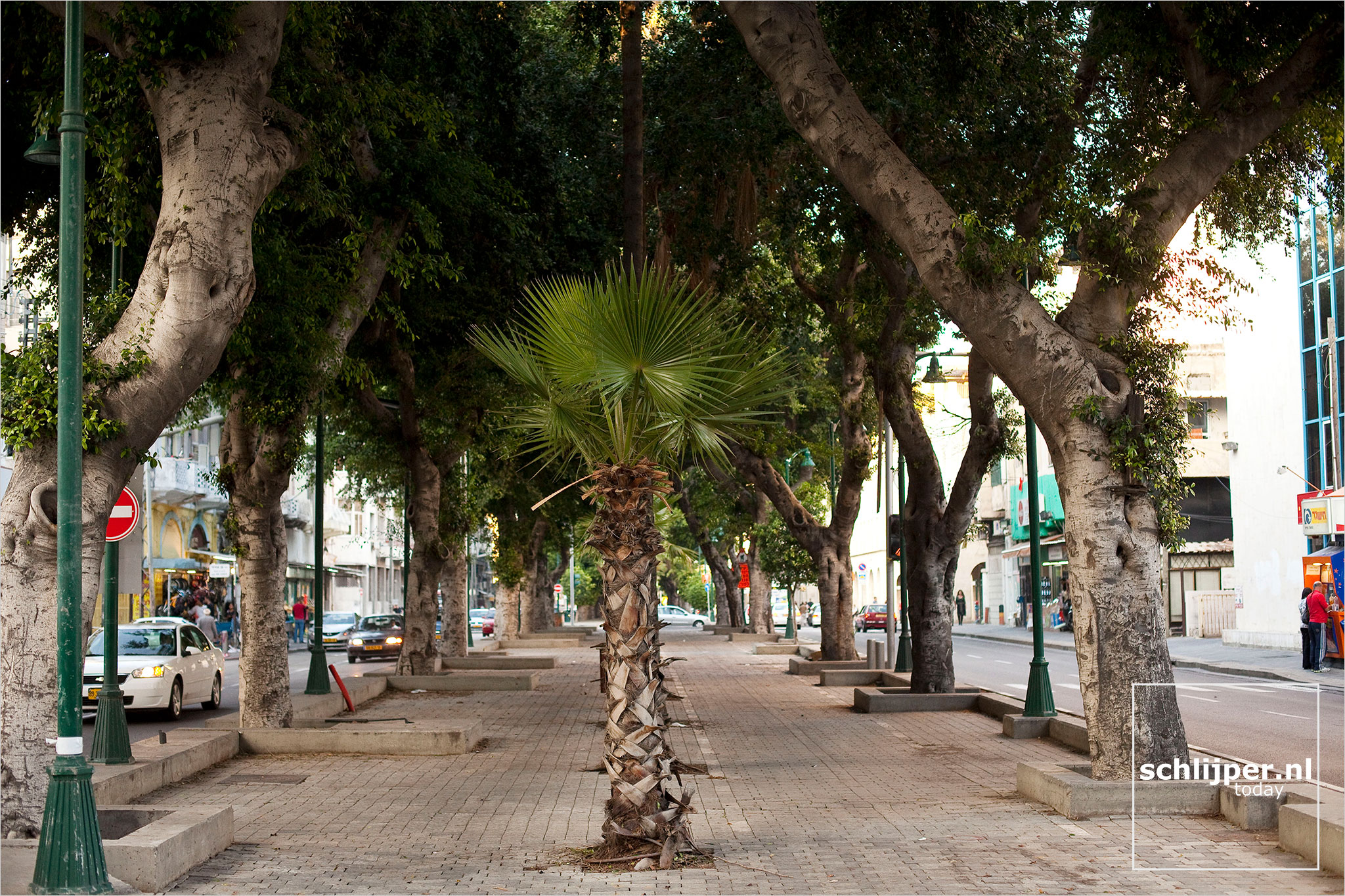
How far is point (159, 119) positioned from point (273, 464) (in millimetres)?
5167

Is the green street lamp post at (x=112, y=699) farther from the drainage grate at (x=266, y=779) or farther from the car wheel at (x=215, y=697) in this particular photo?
the car wheel at (x=215, y=697)

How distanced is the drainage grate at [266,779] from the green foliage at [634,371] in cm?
529

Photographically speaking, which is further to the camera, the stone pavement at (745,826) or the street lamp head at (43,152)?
the street lamp head at (43,152)

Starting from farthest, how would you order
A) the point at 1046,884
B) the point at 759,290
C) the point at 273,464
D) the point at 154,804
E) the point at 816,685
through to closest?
the point at 816,685, the point at 759,290, the point at 273,464, the point at 154,804, the point at 1046,884

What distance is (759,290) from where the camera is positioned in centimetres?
2233

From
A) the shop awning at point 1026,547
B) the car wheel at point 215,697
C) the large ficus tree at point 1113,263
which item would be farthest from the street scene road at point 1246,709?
the shop awning at point 1026,547

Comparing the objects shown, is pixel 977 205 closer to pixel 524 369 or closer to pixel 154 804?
pixel 524 369

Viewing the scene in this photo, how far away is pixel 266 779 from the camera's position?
12438 millimetres

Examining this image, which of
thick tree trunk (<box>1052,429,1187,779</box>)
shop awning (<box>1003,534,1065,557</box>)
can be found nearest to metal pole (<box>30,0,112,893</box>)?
thick tree trunk (<box>1052,429,1187,779</box>)

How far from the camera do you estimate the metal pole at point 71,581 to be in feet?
22.8

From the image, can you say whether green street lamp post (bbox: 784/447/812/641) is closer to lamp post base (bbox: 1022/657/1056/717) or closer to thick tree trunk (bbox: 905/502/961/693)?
thick tree trunk (bbox: 905/502/961/693)

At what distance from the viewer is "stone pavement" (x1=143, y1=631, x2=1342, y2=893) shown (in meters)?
7.70

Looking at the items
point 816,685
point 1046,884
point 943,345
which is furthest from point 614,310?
point 943,345

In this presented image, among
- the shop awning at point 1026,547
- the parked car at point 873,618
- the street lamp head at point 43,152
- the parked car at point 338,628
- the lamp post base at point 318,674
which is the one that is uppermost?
the street lamp head at point 43,152
